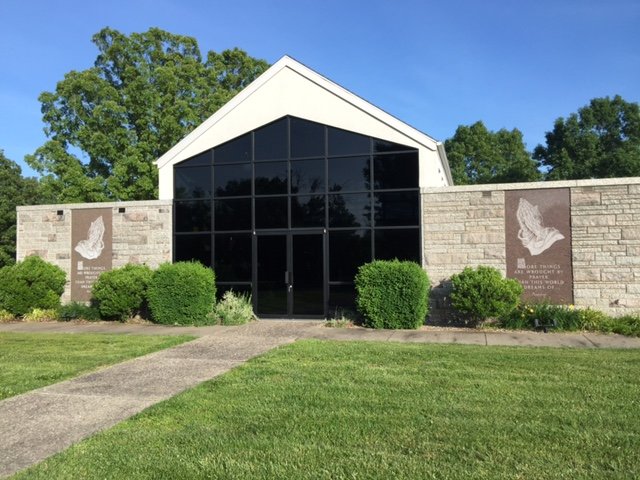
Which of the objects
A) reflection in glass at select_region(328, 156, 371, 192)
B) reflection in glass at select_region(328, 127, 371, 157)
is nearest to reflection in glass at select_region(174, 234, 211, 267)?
reflection in glass at select_region(328, 156, 371, 192)

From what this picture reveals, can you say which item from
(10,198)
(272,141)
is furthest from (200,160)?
(10,198)

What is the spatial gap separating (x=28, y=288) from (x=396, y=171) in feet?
35.1

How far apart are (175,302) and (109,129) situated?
18565mm

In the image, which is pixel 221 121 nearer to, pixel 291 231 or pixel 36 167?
pixel 291 231

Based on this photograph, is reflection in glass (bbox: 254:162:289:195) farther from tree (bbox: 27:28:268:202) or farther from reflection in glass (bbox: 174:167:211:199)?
tree (bbox: 27:28:268:202)

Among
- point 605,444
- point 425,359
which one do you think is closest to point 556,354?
point 425,359

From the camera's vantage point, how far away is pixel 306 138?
47.1 ft

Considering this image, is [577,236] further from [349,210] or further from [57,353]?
[57,353]

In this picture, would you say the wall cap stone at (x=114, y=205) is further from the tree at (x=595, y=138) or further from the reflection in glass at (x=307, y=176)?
the tree at (x=595, y=138)

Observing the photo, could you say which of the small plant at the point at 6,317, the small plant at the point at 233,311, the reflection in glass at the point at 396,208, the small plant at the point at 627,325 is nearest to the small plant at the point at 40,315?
the small plant at the point at 6,317

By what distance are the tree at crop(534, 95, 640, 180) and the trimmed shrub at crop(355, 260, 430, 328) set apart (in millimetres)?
29609

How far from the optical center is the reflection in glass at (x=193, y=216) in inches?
587

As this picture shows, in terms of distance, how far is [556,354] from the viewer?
852 centimetres

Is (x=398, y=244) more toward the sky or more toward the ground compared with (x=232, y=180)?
more toward the ground
